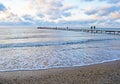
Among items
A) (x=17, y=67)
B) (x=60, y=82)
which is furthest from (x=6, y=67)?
(x=60, y=82)

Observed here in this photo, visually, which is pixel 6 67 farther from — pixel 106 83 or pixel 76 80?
pixel 106 83

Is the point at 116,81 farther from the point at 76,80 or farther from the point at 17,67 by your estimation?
the point at 17,67

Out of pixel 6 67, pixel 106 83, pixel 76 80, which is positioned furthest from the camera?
pixel 6 67

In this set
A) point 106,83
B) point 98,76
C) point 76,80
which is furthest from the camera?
point 98,76

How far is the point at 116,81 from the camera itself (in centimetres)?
845

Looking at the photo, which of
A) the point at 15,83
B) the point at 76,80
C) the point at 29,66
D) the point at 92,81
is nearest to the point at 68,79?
the point at 76,80

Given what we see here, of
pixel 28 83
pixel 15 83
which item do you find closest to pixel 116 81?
pixel 28 83

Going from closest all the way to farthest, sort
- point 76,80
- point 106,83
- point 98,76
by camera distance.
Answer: point 106,83
point 76,80
point 98,76

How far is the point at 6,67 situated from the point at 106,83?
6826 millimetres

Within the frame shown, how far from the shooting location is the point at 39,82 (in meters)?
8.56

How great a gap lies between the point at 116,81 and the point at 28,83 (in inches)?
137

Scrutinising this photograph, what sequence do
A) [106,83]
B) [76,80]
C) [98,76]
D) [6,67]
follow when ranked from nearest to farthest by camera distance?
[106,83], [76,80], [98,76], [6,67]

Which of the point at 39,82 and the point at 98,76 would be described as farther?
the point at 98,76

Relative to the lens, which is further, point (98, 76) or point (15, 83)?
point (98, 76)
